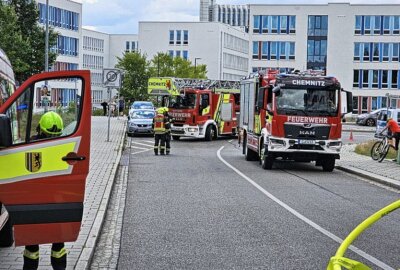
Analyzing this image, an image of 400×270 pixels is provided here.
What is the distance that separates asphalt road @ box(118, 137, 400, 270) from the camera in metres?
8.59

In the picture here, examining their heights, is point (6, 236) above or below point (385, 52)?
below

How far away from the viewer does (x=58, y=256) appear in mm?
6613

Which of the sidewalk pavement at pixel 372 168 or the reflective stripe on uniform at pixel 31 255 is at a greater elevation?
the reflective stripe on uniform at pixel 31 255

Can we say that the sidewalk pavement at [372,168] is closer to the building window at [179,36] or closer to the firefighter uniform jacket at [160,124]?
the firefighter uniform jacket at [160,124]

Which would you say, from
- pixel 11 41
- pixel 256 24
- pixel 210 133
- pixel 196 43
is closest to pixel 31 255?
pixel 210 133

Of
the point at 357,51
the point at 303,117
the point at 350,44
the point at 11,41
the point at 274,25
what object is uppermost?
the point at 274,25

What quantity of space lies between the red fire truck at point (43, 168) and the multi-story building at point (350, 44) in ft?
274

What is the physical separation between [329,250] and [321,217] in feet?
9.81

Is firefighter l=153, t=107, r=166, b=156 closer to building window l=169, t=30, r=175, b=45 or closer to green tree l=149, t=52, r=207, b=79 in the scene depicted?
green tree l=149, t=52, r=207, b=79

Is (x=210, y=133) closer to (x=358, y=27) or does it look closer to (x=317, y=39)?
(x=358, y=27)

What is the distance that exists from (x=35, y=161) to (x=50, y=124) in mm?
432

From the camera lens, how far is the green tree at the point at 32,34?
153 ft

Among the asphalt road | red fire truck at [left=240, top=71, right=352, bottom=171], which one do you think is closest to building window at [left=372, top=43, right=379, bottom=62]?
red fire truck at [left=240, top=71, right=352, bottom=171]

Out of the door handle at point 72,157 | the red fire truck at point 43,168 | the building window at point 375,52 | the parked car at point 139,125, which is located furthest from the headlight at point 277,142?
the building window at point 375,52
